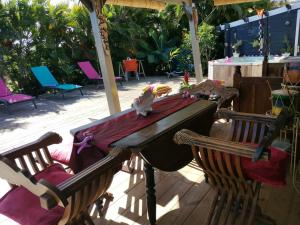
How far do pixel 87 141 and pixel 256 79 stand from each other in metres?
2.34

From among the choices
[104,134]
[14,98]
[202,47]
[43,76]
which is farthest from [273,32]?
[104,134]

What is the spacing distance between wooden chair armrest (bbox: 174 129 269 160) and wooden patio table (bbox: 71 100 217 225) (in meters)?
0.23

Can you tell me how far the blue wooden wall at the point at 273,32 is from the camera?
8719 millimetres

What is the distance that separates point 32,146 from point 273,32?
9689mm

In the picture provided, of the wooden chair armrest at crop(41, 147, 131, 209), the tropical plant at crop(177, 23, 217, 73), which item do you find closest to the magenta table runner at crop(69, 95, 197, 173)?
the wooden chair armrest at crop(41, 147, 131, 209)

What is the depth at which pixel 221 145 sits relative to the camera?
143 cm

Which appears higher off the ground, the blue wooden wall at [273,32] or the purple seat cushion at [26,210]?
the blue wooden wall at [273,32]

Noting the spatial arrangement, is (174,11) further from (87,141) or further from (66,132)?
(87,141)

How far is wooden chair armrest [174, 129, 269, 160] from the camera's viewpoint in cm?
135

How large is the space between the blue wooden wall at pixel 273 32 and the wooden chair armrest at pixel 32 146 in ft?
28.3

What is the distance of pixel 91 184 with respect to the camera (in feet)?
4.13

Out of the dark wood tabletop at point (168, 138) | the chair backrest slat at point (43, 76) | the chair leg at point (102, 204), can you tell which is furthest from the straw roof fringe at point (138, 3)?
the chair backrest slat at point (43, 76)

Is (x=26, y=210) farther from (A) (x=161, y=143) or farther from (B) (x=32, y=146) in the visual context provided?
(A) (x=161, y=143)

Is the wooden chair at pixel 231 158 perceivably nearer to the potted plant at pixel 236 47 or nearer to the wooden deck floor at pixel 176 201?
the wooden deck floor at pixel 176 201
